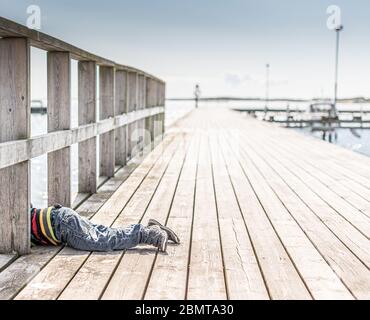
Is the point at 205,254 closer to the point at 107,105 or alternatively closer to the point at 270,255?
the point at 270,255

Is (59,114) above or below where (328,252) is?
above

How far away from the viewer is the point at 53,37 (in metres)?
4.00

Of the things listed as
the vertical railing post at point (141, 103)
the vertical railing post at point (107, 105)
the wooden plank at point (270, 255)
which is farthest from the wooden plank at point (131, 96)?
the wooden plank at point (270, 255)

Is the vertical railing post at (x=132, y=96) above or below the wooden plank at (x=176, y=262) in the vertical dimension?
above

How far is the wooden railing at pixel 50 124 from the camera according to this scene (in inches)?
135

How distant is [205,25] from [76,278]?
4168cm

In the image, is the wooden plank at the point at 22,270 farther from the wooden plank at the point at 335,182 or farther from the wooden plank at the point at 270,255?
the wooden plank at the point at 335,182

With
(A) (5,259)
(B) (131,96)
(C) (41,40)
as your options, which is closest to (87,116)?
(C) (41,40)

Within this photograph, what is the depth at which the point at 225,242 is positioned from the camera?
3.99m

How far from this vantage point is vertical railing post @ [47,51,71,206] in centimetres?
453

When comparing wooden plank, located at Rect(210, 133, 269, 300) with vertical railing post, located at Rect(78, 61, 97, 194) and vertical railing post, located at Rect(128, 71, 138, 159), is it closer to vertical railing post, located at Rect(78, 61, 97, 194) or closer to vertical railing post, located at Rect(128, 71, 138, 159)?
vertical railing post, located at Rect(78, 61, 97, 194)

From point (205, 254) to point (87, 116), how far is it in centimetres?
238

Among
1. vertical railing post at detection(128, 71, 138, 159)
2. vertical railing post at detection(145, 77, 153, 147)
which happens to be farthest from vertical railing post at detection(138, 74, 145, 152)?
vertical railing post at detection(128, 71, 138, 159)
